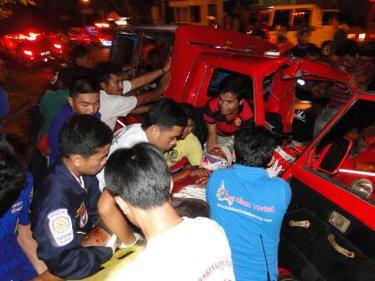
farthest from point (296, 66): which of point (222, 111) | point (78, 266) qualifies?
point (78, 266)

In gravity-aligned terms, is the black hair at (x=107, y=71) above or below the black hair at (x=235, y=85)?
above

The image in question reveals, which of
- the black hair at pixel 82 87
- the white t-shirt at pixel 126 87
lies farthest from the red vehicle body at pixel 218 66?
the black hair at pixel 82 87

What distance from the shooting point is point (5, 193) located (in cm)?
179

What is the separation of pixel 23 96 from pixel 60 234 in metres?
9.29

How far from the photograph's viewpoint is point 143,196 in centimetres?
143

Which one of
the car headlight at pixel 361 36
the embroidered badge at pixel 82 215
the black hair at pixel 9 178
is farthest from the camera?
the car headlight at pixel 361 36

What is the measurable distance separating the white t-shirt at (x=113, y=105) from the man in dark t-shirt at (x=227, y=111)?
89cm

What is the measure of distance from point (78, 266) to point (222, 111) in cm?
242

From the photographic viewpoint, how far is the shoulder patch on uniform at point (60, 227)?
74.2 inches

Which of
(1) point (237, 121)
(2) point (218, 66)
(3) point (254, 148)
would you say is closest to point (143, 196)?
(3) point (254, 148)

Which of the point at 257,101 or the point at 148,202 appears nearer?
the point at 148,202

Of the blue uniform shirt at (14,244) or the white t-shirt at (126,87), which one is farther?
the white t-shirt at (126,87)

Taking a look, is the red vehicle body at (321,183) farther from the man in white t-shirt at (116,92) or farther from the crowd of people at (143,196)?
the man in white t-shirt at (116,92)

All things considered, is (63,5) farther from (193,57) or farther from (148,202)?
(148,202)
